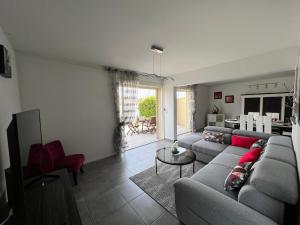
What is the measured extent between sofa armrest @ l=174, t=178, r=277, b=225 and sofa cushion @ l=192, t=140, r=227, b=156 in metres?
1.58

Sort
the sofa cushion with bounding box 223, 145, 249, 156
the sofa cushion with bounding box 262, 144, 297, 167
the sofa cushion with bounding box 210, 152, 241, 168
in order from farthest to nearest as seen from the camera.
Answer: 1. the sofa cushion with bounding box 223, 145, 249, 156
2. the sofa cushion with bounding box 210, 152, 241, 168
3. the sofa cushion with bounding box 262, 144, 297, 167

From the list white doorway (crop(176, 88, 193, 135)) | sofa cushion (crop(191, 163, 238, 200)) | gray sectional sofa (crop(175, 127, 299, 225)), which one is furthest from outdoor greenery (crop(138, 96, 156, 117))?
gray sectional sofa (crop(175, 127, 299, 225))

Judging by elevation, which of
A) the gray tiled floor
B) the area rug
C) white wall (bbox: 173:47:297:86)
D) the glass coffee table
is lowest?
the gray tiled floor

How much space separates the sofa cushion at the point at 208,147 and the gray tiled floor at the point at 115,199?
113 centimetres

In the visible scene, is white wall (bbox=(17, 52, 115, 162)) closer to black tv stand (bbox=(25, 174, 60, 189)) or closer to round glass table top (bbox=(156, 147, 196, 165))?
black tv stand (bbox=(25, 174, 60, 189))

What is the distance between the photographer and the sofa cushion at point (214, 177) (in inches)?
63.1

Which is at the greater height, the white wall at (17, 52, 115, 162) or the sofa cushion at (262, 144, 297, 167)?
the white wall at (17, 52, 115, 162)

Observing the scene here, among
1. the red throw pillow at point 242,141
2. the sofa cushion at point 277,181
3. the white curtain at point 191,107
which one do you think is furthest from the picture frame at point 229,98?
the sofa cushion at point 277,181

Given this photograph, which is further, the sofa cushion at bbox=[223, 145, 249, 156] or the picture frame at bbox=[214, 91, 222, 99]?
the picture frame at bbox=[214, 91, 222, 99]

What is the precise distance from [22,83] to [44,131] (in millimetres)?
956

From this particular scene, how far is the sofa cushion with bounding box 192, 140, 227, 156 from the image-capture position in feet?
9.13

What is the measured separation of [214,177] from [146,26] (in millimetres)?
2200

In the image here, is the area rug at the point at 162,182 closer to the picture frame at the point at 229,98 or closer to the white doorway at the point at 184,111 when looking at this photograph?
the white doorway at the point at 184,111

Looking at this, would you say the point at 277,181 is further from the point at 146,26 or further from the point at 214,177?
the point at 146,26
